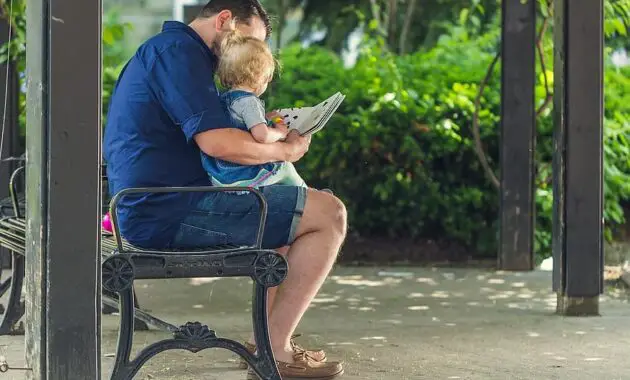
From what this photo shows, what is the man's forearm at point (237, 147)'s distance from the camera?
15.1 feet

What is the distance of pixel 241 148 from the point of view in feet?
15.3

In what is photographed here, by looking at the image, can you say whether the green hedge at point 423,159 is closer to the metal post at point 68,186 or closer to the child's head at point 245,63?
the child's head at point 245,63

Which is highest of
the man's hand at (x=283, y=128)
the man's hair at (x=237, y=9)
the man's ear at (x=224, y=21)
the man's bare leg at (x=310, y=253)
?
the man's hair at (x=237, y=9)

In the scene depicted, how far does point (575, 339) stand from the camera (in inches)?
241

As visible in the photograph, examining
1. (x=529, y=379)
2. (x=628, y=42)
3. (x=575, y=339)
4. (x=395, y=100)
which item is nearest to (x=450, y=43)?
(x=395, y=100)

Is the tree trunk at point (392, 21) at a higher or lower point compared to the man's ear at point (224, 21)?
higher

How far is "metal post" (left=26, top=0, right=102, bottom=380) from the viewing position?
4.26 metres

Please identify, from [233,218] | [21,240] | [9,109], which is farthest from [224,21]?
[9,109]

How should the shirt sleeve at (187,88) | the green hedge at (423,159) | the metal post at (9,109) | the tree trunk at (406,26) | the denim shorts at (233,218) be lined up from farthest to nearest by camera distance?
the tree trunk at (406,26), the green hedge at (423,159), the metal post at (9,109), the denim shorts at (233,218), the shirt sleeve at (187,88)

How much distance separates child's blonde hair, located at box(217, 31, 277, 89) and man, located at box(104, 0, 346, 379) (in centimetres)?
8

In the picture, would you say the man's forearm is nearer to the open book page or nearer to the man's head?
the open book page

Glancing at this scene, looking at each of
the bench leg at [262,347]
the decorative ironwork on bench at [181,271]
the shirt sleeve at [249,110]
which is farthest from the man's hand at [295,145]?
the bench leg at [262,347]

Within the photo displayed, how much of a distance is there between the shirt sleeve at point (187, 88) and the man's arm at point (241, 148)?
0.03m

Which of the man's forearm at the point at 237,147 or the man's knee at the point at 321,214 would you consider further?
the man's knee at the point at 321,214
